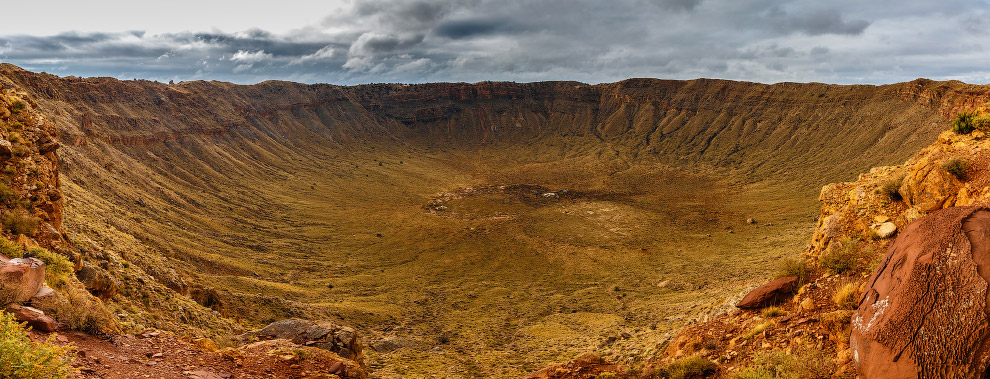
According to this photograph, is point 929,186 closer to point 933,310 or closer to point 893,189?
point 893,189

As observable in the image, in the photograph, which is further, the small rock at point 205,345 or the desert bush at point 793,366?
the small rock at point 205,345

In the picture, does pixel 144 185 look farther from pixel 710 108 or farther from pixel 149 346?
pixel 710 108

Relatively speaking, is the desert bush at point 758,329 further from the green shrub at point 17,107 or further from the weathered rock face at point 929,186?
the green shrub at point 17,107

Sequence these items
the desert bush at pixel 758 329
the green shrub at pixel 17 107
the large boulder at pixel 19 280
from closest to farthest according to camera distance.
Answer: the large boulder at pixel 19 280 < the desert bush at pixel 758 329 < the green shrub at pixel 17 107

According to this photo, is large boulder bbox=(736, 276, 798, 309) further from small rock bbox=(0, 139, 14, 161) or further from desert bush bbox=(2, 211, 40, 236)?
small rock bbox=(0, 139, 14, 161)

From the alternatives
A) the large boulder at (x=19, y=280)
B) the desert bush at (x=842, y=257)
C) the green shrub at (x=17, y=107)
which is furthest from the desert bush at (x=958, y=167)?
the green shrub at (x=17, y=107)

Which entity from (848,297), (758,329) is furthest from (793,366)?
(848,297)

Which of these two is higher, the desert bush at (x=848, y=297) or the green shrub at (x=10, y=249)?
the green shrub at (x=10, y=249)
